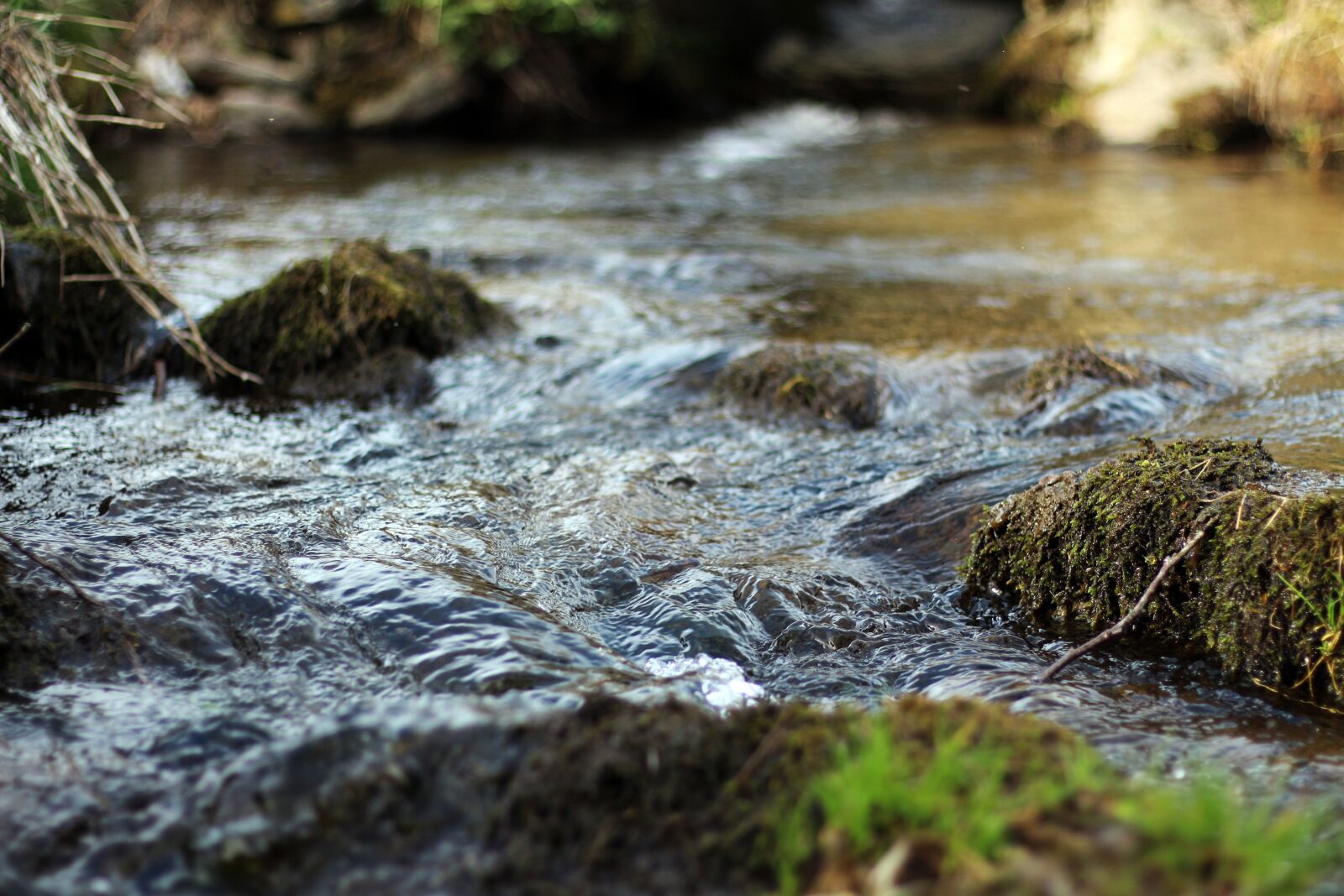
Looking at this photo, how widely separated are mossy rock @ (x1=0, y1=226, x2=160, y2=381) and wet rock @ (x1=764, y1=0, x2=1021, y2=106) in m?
12.2

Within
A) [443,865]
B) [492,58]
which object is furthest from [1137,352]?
[492,58]

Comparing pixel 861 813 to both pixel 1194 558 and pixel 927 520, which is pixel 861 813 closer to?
pixel 1194 558

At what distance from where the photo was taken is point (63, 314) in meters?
4.97

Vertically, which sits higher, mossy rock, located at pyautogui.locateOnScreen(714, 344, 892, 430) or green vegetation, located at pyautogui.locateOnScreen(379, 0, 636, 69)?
green vegetation, located at pyautogui.locateOnScreen(379, 0, 636, 69)

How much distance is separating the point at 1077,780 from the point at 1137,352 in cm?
394

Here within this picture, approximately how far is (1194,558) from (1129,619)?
35 cm

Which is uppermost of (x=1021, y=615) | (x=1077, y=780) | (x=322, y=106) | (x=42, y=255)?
(x=322, y=106)

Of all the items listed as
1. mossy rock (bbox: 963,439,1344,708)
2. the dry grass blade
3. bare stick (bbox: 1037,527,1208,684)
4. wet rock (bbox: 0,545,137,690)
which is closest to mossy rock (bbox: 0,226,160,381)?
the dry grass blade

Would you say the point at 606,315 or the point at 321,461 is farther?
the point at 606,315

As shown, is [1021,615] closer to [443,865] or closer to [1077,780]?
A: [1077,780]

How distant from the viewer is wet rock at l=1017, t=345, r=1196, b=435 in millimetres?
4441

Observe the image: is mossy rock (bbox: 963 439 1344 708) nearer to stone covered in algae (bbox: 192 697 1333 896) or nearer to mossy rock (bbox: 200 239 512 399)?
Answer: stone covered in algae (bbox: 192 697 1333 896)

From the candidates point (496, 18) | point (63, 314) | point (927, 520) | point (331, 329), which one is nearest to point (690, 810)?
point (927, 520)

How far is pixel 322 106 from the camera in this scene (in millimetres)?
12531
